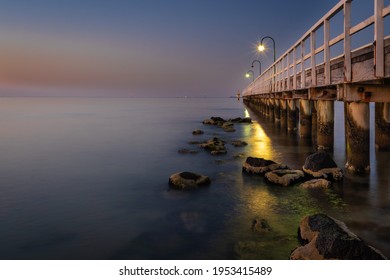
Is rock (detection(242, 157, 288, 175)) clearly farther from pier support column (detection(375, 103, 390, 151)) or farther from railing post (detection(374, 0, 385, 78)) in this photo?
pier support column (detection(375, 103, 390, 151))

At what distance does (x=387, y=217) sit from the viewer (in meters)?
6.24

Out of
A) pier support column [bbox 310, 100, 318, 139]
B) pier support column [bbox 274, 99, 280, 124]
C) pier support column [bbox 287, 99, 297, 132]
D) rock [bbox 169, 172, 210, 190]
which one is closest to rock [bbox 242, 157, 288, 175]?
rock [bbox 169, 172, 210, 190]

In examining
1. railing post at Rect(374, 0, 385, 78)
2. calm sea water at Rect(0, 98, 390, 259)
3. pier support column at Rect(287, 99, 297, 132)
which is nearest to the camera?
calm sea water at Rect(0, 98, 390, 259)

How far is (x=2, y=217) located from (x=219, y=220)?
13.2 ft

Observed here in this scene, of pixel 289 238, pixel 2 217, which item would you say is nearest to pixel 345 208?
pixel 289 238

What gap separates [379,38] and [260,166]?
14.4ft

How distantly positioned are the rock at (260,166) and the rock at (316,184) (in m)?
1.26

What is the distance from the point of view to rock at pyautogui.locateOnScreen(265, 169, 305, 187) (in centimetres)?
820

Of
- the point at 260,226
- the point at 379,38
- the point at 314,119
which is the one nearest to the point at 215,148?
the point at 314,119

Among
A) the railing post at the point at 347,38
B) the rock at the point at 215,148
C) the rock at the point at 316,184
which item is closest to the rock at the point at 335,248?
the rock at the point at 316,184

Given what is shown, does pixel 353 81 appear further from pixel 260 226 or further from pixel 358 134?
pixel 260 226

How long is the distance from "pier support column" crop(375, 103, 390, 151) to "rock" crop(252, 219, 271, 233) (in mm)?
8352

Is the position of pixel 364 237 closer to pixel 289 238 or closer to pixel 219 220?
pixel 289 238

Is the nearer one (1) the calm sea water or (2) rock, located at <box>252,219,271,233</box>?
(1) the calm sea water
